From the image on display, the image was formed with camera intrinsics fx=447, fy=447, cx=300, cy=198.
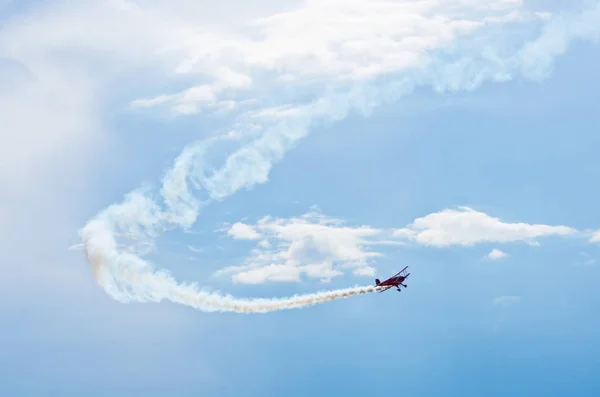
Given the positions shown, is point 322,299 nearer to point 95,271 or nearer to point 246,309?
point 246,309

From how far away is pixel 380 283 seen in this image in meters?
73.8

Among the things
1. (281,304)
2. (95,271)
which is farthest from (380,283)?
(95,271)

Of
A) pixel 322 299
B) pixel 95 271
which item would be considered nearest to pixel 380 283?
pixel 322 299

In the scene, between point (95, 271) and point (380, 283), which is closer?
point (95, 271)

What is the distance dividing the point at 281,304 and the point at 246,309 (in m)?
5.51

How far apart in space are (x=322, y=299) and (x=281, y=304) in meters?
6.77

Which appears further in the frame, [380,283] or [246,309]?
[380,283]

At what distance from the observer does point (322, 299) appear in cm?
7206

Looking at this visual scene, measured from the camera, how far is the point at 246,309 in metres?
69.2

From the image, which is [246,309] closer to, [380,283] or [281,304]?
[281,304]

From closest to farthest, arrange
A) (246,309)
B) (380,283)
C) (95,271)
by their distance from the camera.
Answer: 1. (95,271)
2. (246,309)
3. (380,283)

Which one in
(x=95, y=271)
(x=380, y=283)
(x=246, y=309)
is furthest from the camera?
(x=380, y=283)

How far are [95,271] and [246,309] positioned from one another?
22.6 m

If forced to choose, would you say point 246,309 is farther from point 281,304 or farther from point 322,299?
point 322,299
